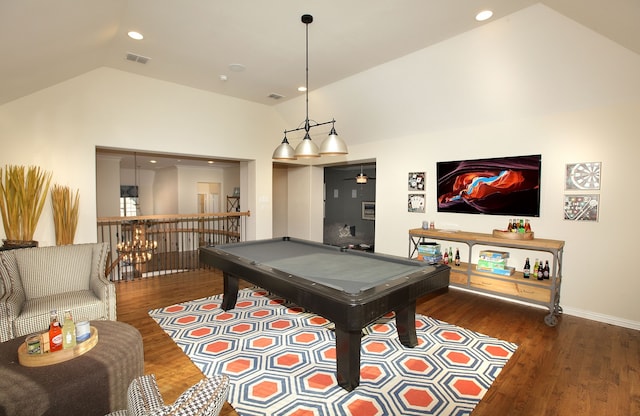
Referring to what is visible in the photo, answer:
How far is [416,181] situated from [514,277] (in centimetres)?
207

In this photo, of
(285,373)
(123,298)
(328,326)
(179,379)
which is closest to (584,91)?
(328,326)

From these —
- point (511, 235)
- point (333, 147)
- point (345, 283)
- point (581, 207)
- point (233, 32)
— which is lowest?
point (345, 283)

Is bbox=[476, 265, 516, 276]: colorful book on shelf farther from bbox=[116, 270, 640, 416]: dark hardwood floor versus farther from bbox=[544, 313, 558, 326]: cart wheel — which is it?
bbox=[544, 313, 558, 326]: cart wheel

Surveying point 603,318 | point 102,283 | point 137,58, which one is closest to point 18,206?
point 102,283

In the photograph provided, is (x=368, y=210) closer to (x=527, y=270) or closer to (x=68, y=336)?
(x=527, y=270)

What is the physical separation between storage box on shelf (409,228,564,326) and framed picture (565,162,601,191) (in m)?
0.70

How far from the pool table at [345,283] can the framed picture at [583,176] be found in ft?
7.41

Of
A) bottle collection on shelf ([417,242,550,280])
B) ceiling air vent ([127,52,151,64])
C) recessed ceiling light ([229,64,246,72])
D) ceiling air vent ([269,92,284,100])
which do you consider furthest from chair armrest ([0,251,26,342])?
ceiling air vent ([269,92,284,100])

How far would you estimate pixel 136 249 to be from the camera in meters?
5.75

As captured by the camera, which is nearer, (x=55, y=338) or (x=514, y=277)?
(x=55, y=338)

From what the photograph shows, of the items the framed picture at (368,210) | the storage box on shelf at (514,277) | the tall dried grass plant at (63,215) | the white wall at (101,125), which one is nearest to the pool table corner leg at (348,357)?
the storage box on shelf at (514,277)

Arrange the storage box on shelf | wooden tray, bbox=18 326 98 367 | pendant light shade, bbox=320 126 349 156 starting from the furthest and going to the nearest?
the storage box on shelf → pendant light shade, bbox=320 126 349 156 → wooden tray, bbox=18 326 98 367

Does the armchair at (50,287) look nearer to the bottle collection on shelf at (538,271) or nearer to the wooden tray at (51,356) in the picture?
the wooden tray at (51,356)

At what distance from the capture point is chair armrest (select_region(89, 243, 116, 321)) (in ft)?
9.41
